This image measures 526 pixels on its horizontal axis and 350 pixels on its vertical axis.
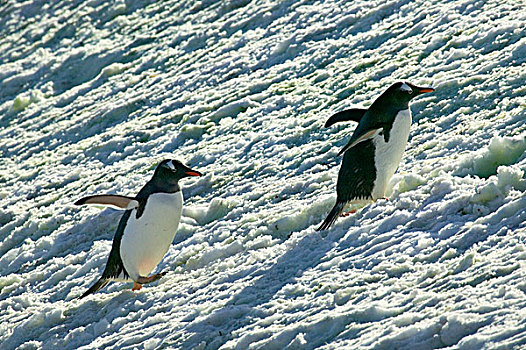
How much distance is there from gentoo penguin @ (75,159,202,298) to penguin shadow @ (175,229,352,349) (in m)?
0.90

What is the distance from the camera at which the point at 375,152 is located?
17.5 ft

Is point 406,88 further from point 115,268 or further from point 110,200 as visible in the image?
point 115,268

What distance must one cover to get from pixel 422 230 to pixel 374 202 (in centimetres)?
77

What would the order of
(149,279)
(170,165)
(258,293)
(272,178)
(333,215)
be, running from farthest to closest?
1. (272,178)
2. (170,165)
3. (149,279)
4. (333,215)
5. (258,293)

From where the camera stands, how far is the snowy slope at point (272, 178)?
4.11 m

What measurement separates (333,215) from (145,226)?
4.71ft

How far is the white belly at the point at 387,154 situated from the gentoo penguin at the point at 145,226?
1.46m

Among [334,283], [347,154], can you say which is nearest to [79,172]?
[347,154]

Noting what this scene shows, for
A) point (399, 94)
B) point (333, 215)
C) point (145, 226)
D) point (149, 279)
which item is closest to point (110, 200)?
point (145, 226)

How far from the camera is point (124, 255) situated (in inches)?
221

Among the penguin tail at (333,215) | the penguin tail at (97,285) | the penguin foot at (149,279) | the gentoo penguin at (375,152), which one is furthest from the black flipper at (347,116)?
the penguin tail at (97,285)

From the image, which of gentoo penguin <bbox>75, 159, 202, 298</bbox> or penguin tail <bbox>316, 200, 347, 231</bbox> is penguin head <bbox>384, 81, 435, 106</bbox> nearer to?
penguin tail <bbox>316, 200, 347, 231</bbox>

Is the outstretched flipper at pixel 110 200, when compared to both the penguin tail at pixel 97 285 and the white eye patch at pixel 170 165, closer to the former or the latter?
the white eye patch at pixel 170 165

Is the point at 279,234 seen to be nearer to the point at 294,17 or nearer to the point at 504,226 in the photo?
the point at 504,226
